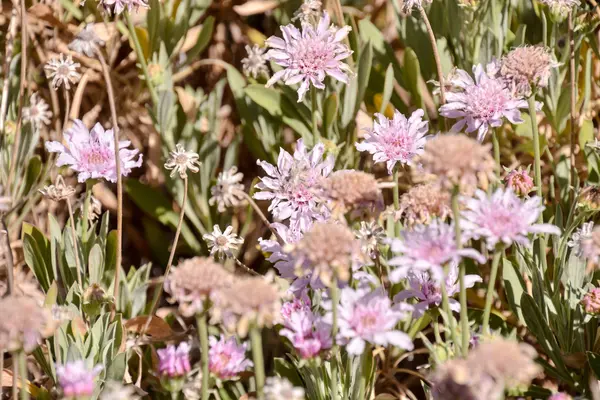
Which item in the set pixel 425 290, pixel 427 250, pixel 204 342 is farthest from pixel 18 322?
pixel 425 290

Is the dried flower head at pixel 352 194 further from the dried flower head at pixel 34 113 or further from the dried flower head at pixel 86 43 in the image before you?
the dried flower head at pixel 34 113

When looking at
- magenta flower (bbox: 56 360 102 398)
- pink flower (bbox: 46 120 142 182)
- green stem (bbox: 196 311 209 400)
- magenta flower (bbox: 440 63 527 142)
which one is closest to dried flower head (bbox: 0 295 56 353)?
magenta flower (bbox: 56 360 102 398)

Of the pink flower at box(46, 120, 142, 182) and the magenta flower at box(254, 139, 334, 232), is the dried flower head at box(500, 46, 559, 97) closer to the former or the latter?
the magenta flower at box(254, 139, 334, 232)

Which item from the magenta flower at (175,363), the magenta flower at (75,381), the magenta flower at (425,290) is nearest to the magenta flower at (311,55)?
the magenta flower at (425,290)

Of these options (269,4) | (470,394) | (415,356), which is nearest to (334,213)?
(470,394)

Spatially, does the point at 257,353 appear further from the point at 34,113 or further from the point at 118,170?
the point at 34,113

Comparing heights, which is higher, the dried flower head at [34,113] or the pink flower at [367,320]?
the dried flower head at [34,113]
